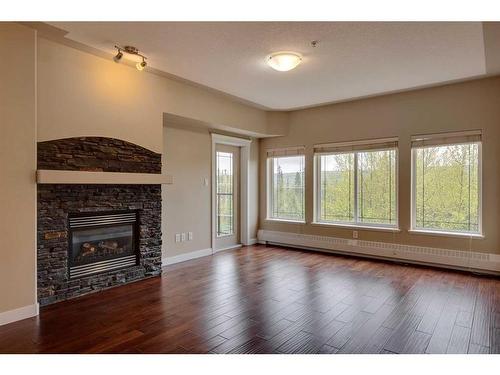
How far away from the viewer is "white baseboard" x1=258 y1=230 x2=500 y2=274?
4488mm

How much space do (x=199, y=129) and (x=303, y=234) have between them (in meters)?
2.82

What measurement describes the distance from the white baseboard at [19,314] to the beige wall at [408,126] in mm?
4487

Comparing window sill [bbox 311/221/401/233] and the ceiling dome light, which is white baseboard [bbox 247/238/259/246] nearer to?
window sill [bbox 311/221/401/233]

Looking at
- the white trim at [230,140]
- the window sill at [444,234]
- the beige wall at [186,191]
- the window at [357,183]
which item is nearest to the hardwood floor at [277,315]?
the window sill at [444,234]

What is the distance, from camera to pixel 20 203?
9.88 ft

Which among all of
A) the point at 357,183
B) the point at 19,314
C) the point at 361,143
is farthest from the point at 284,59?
the point at 19,314

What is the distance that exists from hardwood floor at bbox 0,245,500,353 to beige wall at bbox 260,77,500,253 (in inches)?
30.4

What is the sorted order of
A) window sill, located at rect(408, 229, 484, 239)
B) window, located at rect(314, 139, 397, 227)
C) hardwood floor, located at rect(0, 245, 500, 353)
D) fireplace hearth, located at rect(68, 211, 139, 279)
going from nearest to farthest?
1. hardwood floor, located at rect(0, 245, 500, 353)
2. fireplace hearth, located at rect(68, 211, 139, 279)
3. window sill, located at rect(408, 229, 484, 239)
4. window, located at rect(314, 139, 397, 227)

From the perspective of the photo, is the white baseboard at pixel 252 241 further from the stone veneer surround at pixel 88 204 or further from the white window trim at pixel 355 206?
the stone veneer surround at pixel 88 204

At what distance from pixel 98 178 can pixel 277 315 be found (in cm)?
242

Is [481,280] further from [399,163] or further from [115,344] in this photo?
[115,344]

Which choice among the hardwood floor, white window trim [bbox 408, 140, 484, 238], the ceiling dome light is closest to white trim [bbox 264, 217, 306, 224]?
the hardwood floor
